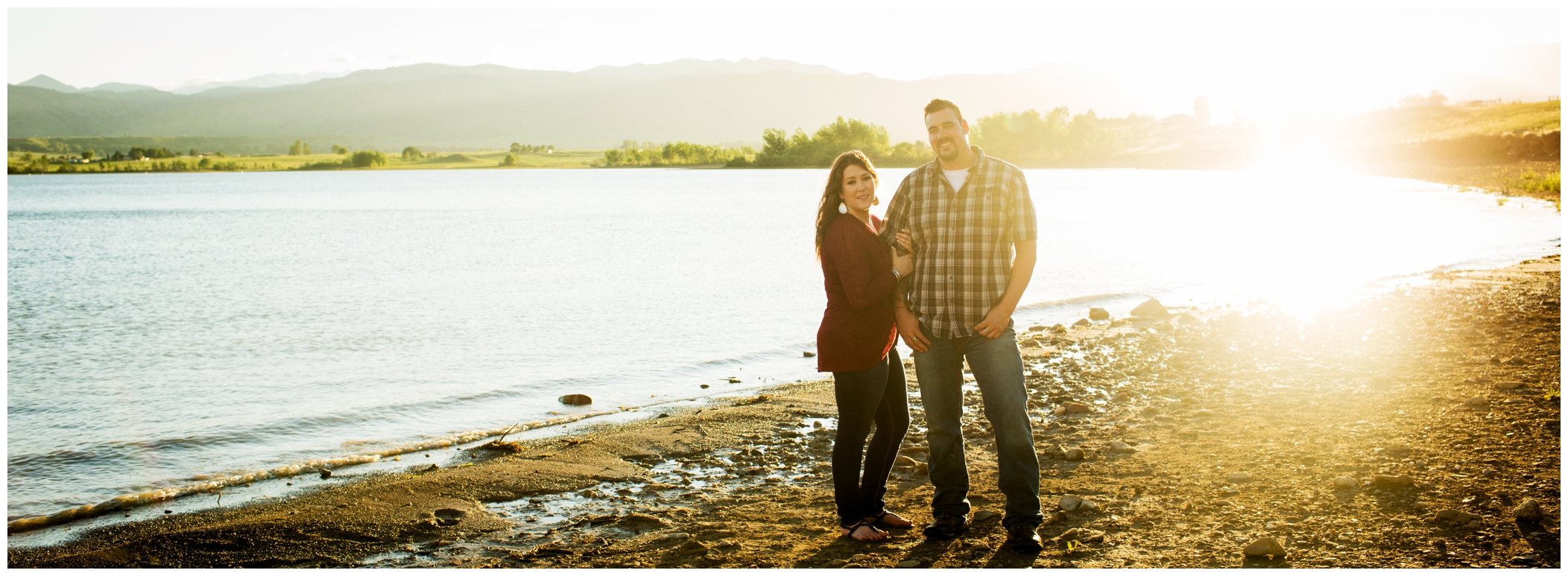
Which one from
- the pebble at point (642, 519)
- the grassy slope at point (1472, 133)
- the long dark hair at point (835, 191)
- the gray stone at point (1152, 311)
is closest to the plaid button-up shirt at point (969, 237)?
the long dark hair at point (835, 191)

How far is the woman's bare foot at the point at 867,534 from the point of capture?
4.80m

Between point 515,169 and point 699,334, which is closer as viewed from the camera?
point 699,334

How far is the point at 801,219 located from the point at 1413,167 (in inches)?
2300

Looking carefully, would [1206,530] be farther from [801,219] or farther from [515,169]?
[515,169]

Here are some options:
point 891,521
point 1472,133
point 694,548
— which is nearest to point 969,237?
point 891,521

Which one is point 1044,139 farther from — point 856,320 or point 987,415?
point 856,320

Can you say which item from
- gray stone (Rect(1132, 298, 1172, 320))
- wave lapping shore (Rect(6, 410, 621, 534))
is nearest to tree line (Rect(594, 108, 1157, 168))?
gray stone (Rect(1132, 298, 1172, 320))

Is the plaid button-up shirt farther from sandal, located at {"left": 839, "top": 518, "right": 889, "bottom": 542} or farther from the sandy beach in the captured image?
the sandy beach

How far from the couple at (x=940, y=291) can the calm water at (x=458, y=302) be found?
560cm

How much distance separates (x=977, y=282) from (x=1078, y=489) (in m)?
1.76

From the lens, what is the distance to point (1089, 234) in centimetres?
3412

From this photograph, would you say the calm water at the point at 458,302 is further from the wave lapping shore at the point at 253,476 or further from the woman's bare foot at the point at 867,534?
the woman's bare foot at the point at 867,534

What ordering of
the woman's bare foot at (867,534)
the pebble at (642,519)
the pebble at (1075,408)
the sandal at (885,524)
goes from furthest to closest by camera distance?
the pebble at (1075,408), the pebble at (642,519), the sandal at (885,524), the woman's bare foot at (867,534)

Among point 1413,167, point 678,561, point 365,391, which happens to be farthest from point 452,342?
point 1413,167
